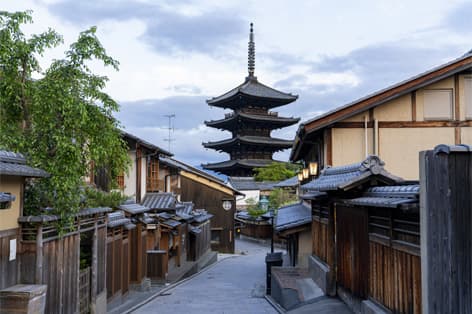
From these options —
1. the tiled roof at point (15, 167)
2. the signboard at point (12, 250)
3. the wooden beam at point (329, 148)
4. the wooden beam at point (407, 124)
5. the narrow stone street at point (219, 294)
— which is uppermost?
the wooden beam at point (407, 124)

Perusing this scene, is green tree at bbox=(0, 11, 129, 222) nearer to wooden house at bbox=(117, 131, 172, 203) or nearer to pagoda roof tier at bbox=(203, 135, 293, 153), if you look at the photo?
wooden house at bbox=(117, 131, 172, 203)

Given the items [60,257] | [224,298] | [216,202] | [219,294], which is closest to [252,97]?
[216,202]

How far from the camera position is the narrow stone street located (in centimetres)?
1545

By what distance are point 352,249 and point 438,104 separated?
23.5 ft

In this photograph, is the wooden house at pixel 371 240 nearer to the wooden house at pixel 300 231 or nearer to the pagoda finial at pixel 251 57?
the wooden house at pixel 300 231

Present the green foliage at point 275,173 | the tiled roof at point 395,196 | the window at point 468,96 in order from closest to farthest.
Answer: the tiled roof at point 395,196 → the window at point 468,96 → the green foliage at point 275,173

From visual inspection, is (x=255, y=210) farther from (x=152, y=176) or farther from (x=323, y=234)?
(x=323, y=234)

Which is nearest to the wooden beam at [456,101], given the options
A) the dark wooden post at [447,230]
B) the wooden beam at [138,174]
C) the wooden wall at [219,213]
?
the dark wooden post at [447,230]

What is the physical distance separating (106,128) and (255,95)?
4512 cm

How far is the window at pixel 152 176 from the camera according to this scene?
27848 mm

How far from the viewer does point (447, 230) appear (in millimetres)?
6707

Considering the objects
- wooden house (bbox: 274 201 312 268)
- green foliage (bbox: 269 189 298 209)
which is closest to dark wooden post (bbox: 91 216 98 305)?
wooden house (bbox: 274 201 312 268)

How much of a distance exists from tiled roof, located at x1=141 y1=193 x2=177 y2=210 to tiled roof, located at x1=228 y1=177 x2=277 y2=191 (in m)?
31.1

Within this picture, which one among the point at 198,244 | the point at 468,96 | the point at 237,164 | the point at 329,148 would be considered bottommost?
the point at 198,244
